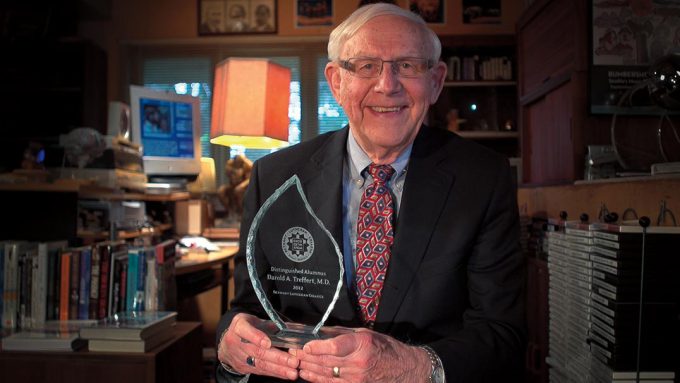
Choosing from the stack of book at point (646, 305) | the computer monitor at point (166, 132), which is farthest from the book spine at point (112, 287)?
the stack of book at point (646, 305)

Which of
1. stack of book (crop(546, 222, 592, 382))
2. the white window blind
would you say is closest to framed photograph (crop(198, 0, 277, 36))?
the white window blind

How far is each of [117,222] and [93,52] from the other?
9.72 feet

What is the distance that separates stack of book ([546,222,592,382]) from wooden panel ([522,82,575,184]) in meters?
1.30

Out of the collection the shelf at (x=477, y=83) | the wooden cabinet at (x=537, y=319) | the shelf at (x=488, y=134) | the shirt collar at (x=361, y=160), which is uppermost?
the shelf at (x=477, y=83)

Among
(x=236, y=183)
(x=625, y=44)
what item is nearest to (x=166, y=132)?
(x=236, y=183)

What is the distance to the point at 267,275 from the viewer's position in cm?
119

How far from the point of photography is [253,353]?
959mm

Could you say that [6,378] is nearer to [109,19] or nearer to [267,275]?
[267,275]

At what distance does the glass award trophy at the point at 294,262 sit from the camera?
43.7 inches

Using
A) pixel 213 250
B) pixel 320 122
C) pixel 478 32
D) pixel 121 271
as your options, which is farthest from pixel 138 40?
pixel 121 271

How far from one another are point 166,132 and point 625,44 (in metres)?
2.66

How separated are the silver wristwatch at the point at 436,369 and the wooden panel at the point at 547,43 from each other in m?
2.27

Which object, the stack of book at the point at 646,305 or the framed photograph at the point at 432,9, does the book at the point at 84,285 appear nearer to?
the stack of book at the point at 646,305

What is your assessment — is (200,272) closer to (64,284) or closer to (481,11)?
(64,284)
